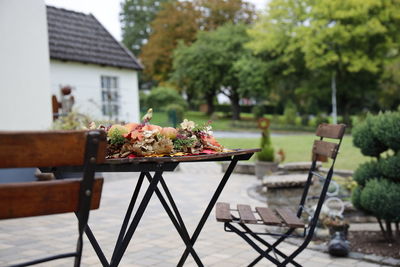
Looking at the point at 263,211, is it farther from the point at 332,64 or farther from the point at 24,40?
the point at 332,64

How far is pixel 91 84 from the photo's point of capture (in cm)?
1368

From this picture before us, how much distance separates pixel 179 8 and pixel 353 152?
3103cm

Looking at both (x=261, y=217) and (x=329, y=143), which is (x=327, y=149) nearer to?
(x=329, y=143)

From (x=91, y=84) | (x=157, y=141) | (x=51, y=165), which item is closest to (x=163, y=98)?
(x=91, y=84)

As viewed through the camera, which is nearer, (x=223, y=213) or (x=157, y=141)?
(x=157, y=141)

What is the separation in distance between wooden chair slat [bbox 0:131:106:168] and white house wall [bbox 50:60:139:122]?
412 inches

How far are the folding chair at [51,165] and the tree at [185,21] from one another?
1539 inches

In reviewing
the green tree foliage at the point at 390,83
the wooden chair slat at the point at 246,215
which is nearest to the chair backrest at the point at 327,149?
the wooden chair slat at the point at 246,215

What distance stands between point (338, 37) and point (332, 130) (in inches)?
945

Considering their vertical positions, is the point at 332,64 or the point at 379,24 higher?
the point at 379,24

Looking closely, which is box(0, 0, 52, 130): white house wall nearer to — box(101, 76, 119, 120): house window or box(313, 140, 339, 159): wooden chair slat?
box(313, 140, 339, 159): wooden chair slat

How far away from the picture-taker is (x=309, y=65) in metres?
27.6

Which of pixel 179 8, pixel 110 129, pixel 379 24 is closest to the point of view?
pixel 110 129

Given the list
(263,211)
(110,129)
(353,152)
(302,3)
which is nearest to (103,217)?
(263,211)
